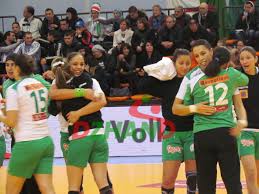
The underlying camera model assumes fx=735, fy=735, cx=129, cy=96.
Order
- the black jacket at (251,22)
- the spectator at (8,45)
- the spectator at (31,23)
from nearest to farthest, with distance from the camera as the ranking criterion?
the black jacket at (251,22), the spectator at (8,45), the spectator at (31,23)

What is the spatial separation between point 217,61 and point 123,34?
36.4 feet

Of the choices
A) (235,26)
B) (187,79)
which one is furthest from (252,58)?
(235,26)

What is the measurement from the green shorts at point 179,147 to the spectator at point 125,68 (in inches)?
336

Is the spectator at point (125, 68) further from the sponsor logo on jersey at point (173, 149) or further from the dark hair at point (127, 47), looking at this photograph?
the sponsor logo on jersey at point (173, 149)

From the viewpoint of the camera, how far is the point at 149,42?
1742 centimetres

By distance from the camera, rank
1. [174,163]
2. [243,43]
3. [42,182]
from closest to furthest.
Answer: [42,182] < [174,163] < [243,43]

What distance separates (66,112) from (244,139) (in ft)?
7.29

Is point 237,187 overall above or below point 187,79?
below

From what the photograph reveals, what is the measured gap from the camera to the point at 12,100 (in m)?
7.70

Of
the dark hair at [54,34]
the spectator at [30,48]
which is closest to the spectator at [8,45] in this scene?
the spectator at [30,48]

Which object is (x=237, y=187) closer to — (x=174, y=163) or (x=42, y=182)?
(x=174, y=163)

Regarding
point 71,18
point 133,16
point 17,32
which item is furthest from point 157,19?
point 17,32

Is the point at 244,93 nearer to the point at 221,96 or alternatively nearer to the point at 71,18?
the point at 221,96

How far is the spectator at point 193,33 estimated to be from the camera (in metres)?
17.5
